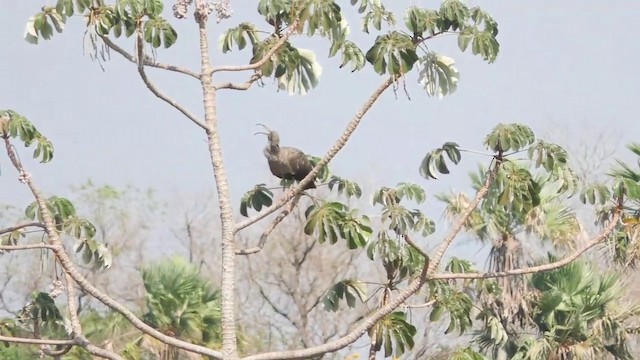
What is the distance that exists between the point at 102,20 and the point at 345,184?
6.86 ft

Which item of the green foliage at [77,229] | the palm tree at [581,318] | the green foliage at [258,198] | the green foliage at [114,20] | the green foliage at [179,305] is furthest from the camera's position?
the green foliage at [179,305]

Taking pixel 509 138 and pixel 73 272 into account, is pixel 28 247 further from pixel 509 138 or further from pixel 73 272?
pixel 509 138

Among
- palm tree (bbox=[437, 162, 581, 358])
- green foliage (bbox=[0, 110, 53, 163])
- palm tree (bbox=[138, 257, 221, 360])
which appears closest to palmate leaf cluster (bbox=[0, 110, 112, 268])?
green foliage (bbox=[0, 110, 53, 163])

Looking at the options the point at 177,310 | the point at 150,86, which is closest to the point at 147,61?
the point at 150,86

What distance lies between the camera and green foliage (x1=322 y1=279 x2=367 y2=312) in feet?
25.9

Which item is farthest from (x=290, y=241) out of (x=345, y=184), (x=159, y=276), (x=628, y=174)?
(x=345, y=184)

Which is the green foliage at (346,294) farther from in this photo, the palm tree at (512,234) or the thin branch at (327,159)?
the palm tree at (512,234)

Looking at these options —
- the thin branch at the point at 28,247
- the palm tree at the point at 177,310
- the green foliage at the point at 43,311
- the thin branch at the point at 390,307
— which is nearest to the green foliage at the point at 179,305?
the palm tree at the point at 177,310

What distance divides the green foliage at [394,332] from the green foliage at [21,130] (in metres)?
2.03

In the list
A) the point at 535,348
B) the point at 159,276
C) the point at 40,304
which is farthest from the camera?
the point at 159,276

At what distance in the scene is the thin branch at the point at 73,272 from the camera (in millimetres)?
7199

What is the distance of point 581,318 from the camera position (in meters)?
16.0

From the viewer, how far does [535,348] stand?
1563 centimetres

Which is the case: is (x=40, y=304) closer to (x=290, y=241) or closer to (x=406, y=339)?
(x=406, y=339)
